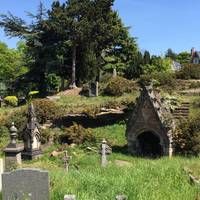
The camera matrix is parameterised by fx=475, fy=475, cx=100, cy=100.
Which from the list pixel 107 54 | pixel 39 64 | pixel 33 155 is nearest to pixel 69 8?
pixel 39 64

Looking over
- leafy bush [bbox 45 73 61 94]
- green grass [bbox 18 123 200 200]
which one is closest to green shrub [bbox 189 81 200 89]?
leafy bush [bbox 45 73 61 94]

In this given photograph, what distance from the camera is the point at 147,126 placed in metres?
25.4

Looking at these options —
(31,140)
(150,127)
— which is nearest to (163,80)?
(150,127)

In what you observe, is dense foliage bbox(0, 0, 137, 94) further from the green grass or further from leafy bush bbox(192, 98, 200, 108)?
the green grass

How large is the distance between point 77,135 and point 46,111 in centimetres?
Answer: 485

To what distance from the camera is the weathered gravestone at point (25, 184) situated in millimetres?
11156

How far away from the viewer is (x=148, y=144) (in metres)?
26.5

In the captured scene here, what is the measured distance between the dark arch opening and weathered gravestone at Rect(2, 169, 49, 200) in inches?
593

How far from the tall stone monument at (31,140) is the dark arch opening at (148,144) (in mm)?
5757

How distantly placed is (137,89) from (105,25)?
28.3 feet

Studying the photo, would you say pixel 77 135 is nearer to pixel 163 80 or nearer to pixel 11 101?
pixel 163 80

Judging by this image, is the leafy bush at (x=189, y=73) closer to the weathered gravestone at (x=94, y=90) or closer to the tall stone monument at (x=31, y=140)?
the weathered gravestone at (x=94, y=90)

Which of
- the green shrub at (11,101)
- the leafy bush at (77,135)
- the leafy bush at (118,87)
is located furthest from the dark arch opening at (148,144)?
the green shrub at (11,101)

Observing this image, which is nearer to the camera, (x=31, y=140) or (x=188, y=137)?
(x=188, y=137)
